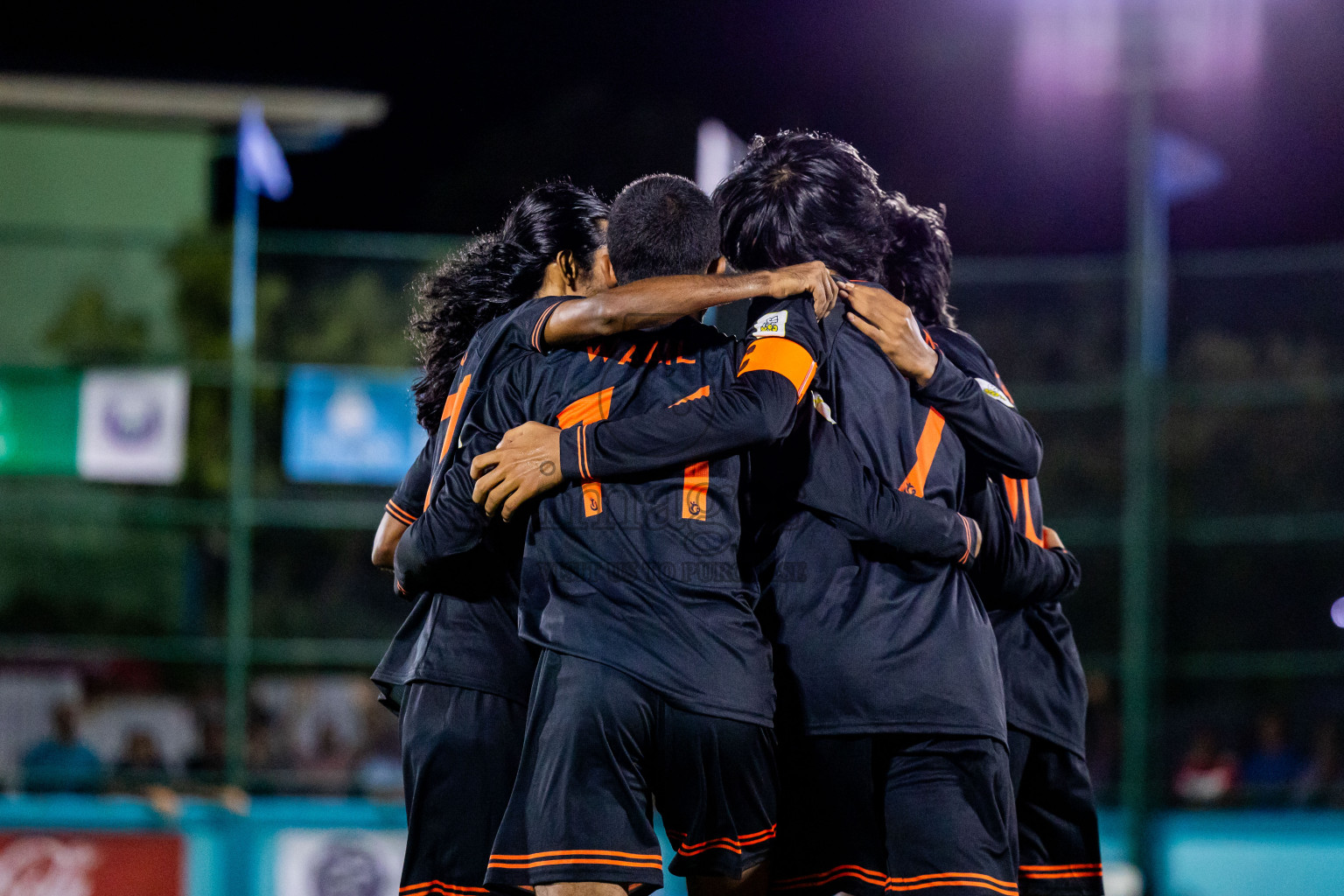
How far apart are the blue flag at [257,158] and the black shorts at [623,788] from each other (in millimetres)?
8734

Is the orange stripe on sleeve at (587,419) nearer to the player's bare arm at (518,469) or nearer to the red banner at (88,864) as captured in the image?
the player's bare arm at (518,469)

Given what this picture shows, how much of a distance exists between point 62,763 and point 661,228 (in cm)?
770

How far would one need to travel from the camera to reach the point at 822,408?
355 cm

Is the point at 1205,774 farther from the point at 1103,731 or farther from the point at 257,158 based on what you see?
the point at 257,158

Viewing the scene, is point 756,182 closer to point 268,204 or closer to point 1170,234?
point 1170,234

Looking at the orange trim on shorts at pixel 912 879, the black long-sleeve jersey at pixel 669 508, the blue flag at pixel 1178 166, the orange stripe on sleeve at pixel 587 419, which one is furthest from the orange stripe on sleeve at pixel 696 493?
the blue flag at pixel 1178 166

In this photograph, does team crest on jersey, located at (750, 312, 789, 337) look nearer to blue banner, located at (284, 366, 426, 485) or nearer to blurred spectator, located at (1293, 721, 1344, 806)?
blue banner, located at (284, 366, 426, 485)

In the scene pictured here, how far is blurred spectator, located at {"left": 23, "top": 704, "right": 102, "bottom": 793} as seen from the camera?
9422 millimetres

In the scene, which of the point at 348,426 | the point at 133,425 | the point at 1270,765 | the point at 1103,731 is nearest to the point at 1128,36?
the point at 1103,731

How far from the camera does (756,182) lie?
374 centimetres

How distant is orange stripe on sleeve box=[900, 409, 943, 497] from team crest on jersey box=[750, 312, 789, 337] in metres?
0.47

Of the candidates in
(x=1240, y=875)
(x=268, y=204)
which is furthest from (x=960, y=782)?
(x=268, y=204)

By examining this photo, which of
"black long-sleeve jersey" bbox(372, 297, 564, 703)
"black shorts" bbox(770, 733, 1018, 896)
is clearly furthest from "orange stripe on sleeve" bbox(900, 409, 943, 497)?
"black long-sleeve jersey" bbox(372, 297, 564, 703)

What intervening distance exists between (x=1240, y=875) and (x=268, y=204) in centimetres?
3282
